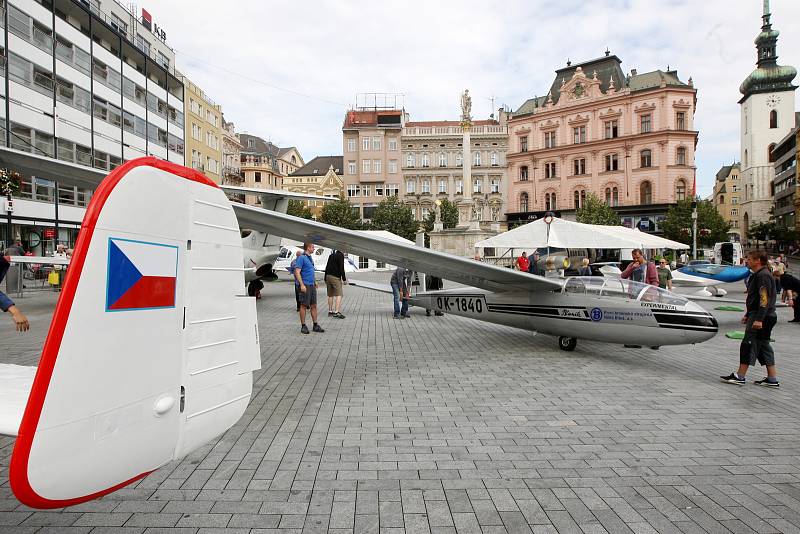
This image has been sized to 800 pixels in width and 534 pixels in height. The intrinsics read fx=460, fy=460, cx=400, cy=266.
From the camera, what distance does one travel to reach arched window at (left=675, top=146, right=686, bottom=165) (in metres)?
59.3

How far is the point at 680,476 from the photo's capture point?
3812 mm

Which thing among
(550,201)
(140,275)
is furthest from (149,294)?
(550,201)

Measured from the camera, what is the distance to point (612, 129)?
63344 mm

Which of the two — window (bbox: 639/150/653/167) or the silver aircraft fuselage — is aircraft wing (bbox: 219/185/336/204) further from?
window (bbox: 639/150/653/167)

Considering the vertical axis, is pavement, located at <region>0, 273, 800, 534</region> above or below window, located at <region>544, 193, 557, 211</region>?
below

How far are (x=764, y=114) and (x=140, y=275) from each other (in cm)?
11762

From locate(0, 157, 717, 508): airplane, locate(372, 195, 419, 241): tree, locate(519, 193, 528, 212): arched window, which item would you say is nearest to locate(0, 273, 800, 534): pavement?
locate(0, 157, 717, 508): airplane

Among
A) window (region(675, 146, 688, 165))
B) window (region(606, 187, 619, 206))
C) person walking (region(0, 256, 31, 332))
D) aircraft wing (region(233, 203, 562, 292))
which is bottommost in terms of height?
person walking (region(0, 256, 31, 332))

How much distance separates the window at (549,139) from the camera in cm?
6781

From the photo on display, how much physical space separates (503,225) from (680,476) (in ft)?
228

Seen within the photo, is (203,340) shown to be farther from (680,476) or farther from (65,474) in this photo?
(680,476)

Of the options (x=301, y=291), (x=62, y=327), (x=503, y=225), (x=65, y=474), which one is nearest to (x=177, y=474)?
(x=65, y=474)

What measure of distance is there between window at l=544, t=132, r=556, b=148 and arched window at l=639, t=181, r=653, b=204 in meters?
13.6

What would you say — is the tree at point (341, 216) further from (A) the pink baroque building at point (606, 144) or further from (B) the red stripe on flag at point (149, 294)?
(B) the red stripe on flag at point (149, 294)
